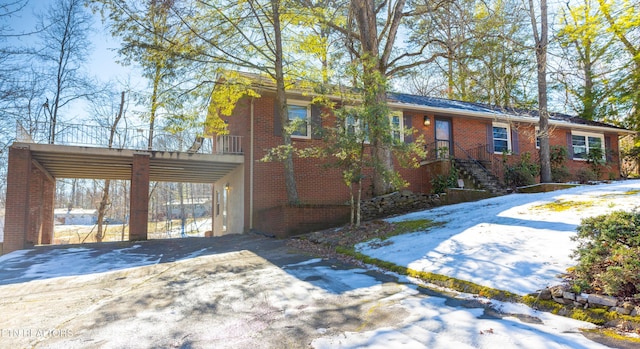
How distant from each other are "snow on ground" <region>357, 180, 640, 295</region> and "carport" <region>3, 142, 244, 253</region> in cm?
767

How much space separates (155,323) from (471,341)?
3.03 meters

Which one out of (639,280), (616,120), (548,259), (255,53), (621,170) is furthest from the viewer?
(616,120)

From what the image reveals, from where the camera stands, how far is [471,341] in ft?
9.83

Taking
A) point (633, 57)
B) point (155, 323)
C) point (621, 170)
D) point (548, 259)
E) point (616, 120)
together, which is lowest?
point (155, 323)

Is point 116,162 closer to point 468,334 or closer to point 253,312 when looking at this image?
point 253,312

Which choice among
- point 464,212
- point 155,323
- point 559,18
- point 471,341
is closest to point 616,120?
point 559,18

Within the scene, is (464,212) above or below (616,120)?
below

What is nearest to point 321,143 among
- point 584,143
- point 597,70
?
point 584,143

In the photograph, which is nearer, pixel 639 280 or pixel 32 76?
pixel 639 280

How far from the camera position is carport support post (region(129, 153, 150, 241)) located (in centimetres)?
1171

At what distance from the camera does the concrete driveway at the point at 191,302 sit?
136 inches

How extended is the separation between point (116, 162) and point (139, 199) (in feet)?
7.00

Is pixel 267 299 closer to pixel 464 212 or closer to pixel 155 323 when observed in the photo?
pixel 155 323

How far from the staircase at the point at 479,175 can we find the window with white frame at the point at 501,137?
231 cm
